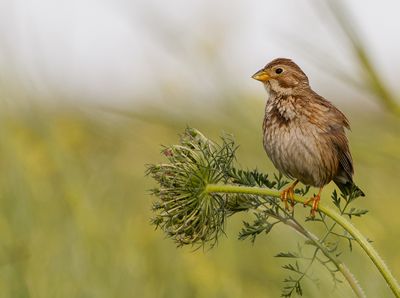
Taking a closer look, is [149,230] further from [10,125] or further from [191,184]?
[191,184]

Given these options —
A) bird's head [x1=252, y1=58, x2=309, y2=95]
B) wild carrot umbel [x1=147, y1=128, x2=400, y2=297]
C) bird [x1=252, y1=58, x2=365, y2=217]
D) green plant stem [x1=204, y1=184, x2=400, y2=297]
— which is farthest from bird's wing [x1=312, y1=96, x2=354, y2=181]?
green plant stem [x1=204, y1=184, x2=400, y2=297]

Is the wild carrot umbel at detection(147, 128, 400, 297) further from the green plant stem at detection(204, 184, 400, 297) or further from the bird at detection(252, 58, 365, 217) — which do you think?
the bird at detection(252, 58, 365, 217)

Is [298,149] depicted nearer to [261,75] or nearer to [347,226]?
[261,75]

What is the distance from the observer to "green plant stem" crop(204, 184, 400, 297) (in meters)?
1.98

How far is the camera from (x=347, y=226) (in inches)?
80.3

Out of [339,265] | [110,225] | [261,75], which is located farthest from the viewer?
[110,225]

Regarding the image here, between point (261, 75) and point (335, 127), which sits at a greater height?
point (261, 75)

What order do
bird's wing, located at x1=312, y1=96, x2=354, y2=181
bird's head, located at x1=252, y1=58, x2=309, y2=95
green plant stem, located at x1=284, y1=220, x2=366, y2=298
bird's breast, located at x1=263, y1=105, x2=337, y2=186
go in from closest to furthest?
green plant stem, located at x1=284, y1=220, x2=366, y2=298, bird's breast, located at x1=263, y1=105, x2=337, y2=186, bird's wing, located at x1=312, y1=96, x2=354, y2=181, bird's head, located at x1=252, y1=58, x2=309, y2=95

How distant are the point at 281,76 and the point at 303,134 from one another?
0.32m

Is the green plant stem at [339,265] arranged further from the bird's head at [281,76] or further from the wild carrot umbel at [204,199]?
the bird's head at [281,76]

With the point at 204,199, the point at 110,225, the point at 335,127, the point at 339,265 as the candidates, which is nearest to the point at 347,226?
the point at 339,265

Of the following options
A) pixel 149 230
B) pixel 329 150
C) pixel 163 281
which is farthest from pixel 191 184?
A: pixel 149 230

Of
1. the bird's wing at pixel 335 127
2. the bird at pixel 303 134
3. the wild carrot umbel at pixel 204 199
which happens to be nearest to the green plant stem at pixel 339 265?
the wild carrot umbel at pixel 204 199

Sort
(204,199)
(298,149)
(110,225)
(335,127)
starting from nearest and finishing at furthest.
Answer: (204,199)
(298,149)
(335,127)
(110,225)
